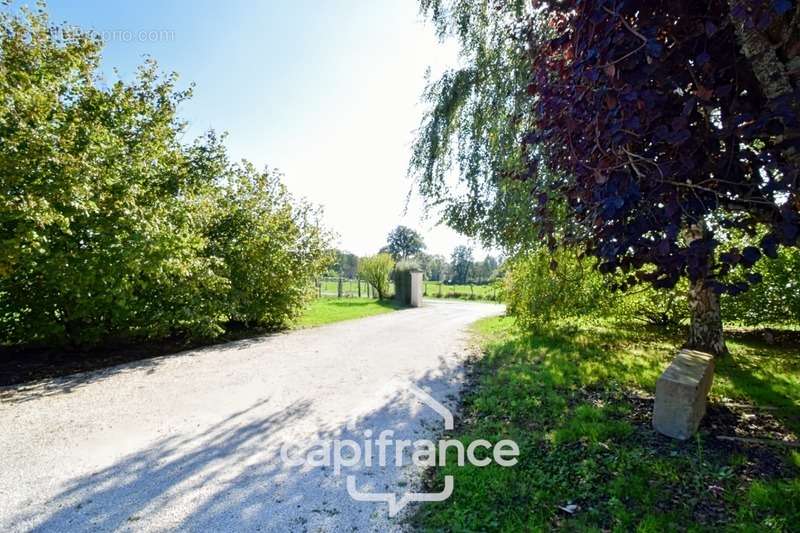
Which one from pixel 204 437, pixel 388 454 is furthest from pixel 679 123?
pixel 204 437

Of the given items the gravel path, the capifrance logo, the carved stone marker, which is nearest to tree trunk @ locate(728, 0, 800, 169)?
the carved stone marker

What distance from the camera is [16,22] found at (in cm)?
564

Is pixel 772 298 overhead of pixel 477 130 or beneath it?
beneath

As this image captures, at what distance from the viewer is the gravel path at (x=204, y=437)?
2.44 m

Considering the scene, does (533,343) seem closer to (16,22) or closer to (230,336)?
(230,336)

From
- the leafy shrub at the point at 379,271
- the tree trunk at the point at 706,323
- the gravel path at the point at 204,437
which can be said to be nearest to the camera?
the gravel path at the point at 204,437

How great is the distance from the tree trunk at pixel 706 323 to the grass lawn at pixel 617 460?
53cm

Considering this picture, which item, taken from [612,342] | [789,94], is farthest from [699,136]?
[612,342]

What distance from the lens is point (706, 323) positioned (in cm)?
606

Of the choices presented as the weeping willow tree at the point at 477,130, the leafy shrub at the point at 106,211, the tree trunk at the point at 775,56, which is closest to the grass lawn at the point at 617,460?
the tree trunk at the point at 775,56

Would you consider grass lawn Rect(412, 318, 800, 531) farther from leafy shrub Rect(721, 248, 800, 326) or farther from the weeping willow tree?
leafy shrub Rect(721, 248, 800, 326)

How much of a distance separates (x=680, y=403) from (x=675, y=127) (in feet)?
7.91

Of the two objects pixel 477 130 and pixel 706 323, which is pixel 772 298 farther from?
pixel 477 130

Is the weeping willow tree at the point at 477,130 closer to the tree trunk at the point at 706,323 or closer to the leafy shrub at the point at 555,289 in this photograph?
the leafy shrub at the point at 555,289
